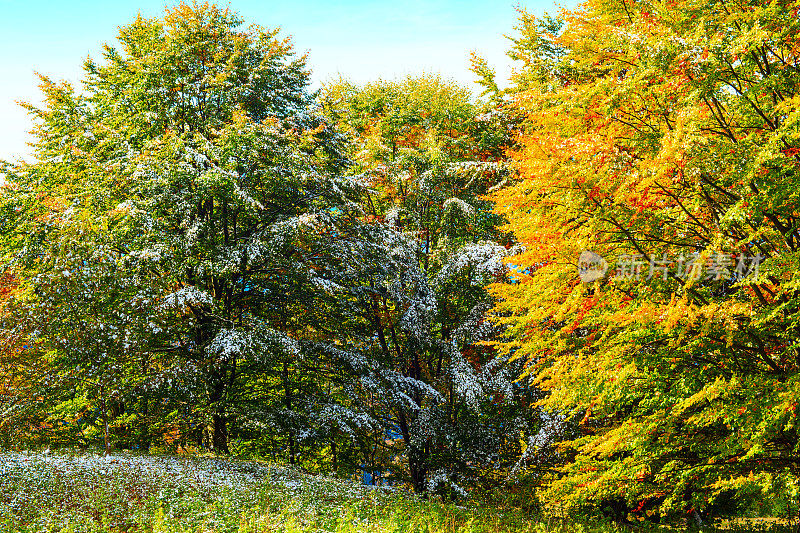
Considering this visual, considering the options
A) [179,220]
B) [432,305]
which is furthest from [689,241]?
[179,220]

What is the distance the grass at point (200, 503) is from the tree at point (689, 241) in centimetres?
331

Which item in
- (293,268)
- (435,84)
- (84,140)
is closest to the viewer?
(293,268)

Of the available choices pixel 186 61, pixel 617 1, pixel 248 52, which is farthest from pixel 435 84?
pixel 617 1

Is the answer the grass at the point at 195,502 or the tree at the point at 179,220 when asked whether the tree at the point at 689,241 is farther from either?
the tree at the point at 179,220

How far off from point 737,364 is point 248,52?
1513cm

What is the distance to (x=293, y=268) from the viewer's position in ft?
47.4

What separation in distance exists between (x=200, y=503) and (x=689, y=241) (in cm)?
857

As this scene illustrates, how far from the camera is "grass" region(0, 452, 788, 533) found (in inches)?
294

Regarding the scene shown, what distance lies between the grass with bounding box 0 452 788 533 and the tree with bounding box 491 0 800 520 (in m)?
3.31

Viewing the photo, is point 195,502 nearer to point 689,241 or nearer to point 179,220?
point 179,220

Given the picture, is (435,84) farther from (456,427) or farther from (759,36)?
(759,36)

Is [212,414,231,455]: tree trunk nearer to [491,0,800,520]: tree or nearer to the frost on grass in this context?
the frost on grass

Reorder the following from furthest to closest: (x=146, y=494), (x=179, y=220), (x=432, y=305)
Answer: (x=432, y=305), (x=179, y=220), (x=146, y=494)

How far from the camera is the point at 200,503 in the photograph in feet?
27.5
